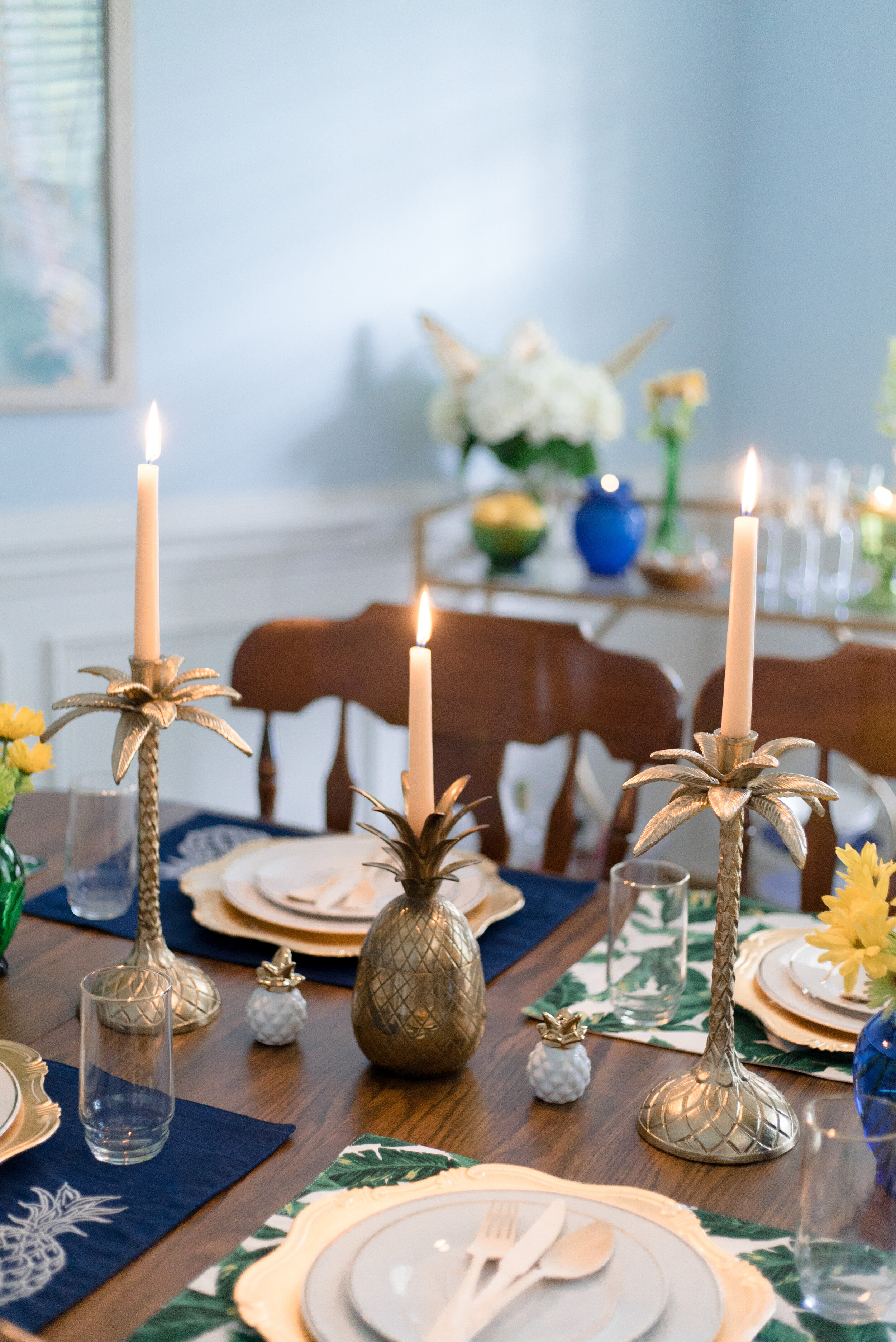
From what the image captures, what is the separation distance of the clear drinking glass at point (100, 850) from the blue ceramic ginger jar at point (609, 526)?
5.20 ft

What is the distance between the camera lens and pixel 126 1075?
89 cm

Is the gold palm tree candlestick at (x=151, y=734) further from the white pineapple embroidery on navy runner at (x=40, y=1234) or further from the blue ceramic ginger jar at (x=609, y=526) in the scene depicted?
the blue ceramic ginger jar at (x=609, y=526)

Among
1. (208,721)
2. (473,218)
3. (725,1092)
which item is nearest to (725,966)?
(725,1092)


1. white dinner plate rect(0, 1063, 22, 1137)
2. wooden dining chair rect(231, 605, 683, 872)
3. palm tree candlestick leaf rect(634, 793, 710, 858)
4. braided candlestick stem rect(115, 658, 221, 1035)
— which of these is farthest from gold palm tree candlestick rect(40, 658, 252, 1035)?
wooden dining chair rect(231, 605, 683, 872)

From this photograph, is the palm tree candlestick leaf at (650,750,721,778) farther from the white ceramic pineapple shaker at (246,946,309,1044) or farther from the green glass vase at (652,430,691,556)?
the green glass vase at (652,430,691,556)

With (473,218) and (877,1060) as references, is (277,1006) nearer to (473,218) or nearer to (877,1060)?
(877,1060)

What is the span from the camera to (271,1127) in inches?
36.8

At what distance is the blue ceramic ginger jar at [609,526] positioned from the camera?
272cm

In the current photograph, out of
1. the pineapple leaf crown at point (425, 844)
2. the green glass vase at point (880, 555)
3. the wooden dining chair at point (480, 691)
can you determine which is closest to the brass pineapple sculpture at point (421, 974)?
the pineapple leaf crown at point (425, 844)

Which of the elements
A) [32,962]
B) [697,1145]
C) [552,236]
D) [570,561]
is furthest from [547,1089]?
[552,236]

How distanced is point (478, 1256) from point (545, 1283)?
39mm

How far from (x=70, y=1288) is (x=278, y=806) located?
2030mm

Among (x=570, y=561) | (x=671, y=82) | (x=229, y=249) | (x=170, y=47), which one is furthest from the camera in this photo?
(x=671, y=82)

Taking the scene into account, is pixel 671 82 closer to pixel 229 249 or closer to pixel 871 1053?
pixel 229 249
